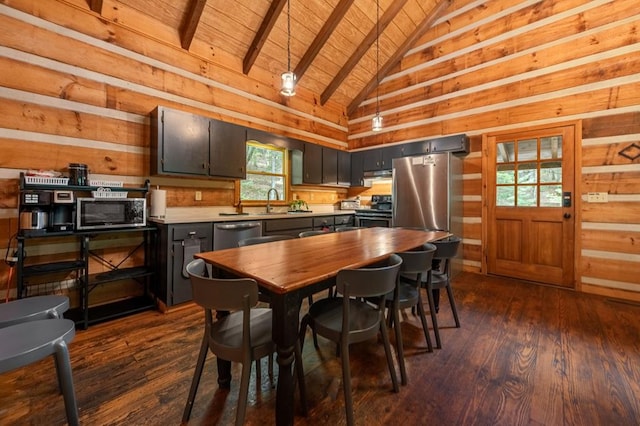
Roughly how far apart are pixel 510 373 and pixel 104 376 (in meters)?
2.60

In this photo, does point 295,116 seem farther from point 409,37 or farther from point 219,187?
point 409,37

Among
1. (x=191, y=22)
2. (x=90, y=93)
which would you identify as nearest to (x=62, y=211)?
Answer: (x=90, y=93)

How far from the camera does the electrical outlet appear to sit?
312 centimetres

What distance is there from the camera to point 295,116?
4.71 meters

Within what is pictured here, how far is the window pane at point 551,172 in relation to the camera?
11.2ft

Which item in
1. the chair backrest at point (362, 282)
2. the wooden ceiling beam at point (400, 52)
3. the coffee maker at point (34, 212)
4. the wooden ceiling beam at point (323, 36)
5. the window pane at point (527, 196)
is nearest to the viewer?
the chair backrest at point (362, 282)

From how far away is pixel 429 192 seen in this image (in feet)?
12.8

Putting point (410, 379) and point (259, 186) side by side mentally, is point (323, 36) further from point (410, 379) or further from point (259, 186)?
point (410, 379)

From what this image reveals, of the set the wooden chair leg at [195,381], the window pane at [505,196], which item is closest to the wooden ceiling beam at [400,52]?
the window pane at [505,196]

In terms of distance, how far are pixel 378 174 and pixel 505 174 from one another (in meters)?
1.99

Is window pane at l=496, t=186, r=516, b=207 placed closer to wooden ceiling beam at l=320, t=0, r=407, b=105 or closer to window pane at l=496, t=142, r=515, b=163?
window pane at l=496, t=142, r=515, b=163

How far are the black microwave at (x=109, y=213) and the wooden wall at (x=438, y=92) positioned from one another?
0.52 metres

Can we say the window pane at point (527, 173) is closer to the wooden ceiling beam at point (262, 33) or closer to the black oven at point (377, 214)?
the black oven at point (377, 214)

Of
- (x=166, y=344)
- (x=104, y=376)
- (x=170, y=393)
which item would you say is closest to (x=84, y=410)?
(x=104, y=376)
